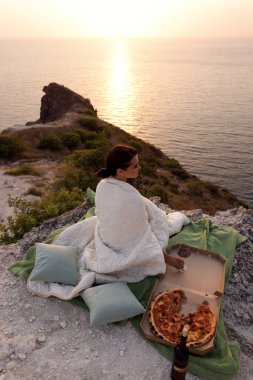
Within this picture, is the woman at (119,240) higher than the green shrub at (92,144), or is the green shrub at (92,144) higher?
the woman at (119,240)

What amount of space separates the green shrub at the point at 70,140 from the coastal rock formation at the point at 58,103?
12.1 m

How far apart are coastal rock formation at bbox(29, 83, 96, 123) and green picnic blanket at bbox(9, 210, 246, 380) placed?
30769 millimetres

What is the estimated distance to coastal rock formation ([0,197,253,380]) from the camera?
4.64 metres

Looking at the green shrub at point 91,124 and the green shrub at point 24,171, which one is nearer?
the green shrub at point 24,171

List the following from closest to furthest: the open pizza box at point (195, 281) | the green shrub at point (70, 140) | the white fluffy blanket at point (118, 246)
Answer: the open pizza box at point (195, 281) < the white fluffy blanket at point (118, 246) < the green shrub at point (70, 140)

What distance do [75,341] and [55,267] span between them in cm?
124

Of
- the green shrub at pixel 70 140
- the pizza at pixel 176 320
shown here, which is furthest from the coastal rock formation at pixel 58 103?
the pizza at pixel 176 320

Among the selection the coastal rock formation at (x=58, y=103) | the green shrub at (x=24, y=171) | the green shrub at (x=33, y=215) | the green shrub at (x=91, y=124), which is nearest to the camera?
the green shrub at (x=33, y=215)

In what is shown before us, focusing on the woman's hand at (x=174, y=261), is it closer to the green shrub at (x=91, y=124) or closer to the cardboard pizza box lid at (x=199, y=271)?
the cardboard pizza box lid at (x=199, y=271)

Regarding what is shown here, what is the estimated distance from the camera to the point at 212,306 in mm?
5371

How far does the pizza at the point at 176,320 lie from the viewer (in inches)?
191

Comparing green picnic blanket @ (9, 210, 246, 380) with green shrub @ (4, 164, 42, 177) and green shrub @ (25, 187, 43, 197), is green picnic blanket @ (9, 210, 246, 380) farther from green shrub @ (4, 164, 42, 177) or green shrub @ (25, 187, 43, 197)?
green shrub @ (4, 164, 42, 177)

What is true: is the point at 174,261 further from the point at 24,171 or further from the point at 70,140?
the point at 70,140

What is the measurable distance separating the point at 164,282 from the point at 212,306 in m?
0.84
